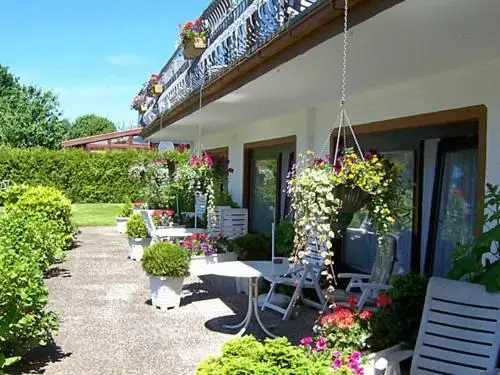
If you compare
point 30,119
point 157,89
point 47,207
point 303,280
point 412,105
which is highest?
point 30,119

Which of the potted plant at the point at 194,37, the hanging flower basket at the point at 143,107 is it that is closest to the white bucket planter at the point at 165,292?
the potted plant at the point at 194,37

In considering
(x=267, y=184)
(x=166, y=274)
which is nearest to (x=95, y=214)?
(x=267, y=184)

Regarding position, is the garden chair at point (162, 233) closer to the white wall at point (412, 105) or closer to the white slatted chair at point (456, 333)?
the white wall at point (412, 105)

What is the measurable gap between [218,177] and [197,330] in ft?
14.1

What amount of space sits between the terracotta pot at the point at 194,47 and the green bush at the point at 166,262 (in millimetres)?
3739

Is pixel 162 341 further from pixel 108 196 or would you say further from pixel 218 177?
pixel 108 196

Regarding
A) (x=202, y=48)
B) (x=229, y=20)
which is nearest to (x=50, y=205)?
(x=202, y=48)

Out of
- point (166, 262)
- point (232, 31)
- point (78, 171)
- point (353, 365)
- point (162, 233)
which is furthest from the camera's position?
point (78, 171)

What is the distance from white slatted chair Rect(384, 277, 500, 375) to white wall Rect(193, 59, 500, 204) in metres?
1.29

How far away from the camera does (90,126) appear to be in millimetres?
57375

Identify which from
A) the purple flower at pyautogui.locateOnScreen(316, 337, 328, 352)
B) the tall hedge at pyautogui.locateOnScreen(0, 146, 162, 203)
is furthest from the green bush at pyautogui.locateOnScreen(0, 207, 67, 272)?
the tall hedge at pyautogui.locateOnScreen(0, 146, 162, 203)

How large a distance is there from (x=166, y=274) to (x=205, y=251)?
122cm

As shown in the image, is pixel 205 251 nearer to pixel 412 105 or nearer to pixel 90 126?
pixel 412 105

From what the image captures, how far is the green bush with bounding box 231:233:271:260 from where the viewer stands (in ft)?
27.2
